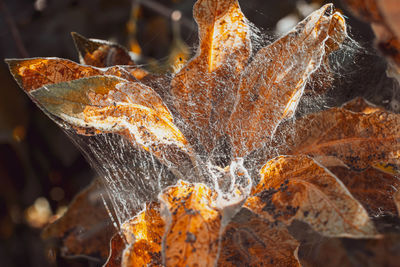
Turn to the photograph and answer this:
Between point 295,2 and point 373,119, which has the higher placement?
point 295,2

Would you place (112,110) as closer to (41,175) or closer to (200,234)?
(200,234)

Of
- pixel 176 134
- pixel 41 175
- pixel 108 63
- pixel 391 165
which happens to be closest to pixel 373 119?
pixel 391 165

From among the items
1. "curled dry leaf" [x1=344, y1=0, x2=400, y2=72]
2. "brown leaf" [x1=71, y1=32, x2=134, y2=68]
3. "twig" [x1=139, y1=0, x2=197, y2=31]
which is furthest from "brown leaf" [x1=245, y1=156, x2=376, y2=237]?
"twig" [x1=139, y1=0, x2=197, y2=31]

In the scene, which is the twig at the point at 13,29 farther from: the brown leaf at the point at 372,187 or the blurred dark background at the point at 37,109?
the brown leaf at the point at 372,187

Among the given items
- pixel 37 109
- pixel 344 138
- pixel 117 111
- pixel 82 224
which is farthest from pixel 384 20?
pixel 37 109

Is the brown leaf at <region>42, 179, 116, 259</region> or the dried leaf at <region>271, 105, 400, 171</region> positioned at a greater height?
the dried leaf at <region>271, 105, 400, 171</region>

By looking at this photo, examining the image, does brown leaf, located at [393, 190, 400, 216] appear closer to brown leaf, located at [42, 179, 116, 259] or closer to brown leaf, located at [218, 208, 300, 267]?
brown leaf, located at [218, 208, 300, 267]

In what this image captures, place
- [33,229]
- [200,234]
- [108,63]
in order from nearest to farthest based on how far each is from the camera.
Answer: [200,234] → [108,63] → [33,229]

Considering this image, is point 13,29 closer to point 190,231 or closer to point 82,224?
point 82,224
